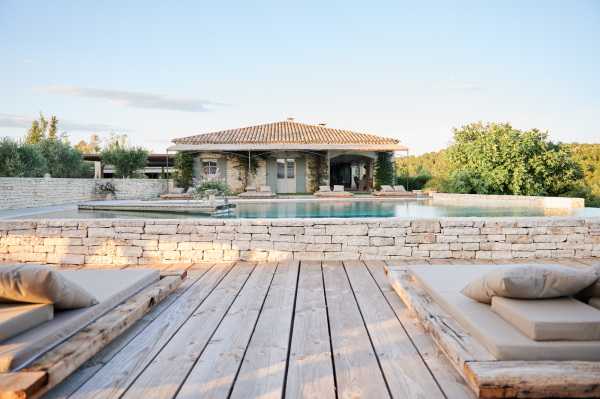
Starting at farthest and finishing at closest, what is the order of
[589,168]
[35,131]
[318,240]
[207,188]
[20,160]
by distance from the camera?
[35,131] < [589,168] < [20,160] < [207,188] < [318,240]

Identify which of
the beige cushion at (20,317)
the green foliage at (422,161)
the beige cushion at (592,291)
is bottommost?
the beige cushion at (20,317)

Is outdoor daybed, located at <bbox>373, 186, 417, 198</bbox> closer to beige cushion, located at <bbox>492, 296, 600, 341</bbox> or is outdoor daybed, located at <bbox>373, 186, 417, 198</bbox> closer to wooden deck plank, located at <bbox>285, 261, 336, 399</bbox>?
wooden deck plank, located at <bbox>285, 261, 336, 399</bbox>

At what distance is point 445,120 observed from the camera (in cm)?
2112

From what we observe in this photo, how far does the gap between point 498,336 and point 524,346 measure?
111 millimetres

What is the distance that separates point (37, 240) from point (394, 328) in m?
4.35

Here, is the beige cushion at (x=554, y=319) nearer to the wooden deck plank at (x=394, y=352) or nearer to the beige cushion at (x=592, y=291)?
the beige cushion at (x=592, y=291)

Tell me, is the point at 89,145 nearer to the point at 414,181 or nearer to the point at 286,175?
the point at 286,175

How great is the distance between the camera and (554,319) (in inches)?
64.8

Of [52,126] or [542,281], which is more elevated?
[52,126]

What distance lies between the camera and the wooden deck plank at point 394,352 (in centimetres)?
164

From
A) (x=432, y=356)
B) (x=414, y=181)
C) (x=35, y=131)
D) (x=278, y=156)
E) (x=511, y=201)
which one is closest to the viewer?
(x=432, y=356)

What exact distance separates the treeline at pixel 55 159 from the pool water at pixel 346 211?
493 centimetres

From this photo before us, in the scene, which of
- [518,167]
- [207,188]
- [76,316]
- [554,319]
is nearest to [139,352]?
[76,316]

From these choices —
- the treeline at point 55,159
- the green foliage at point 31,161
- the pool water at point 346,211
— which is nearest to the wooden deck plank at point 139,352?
the pool water at point 346,211
